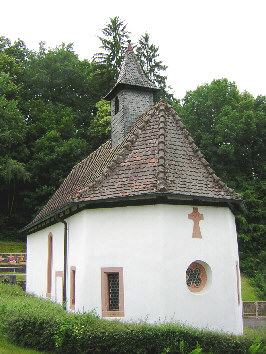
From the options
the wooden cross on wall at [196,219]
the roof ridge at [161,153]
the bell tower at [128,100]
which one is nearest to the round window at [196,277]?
the wooden cross on wall at [196,219]

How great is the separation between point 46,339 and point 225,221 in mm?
6283

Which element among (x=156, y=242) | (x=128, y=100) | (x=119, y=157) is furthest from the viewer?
(x=128, y=100)

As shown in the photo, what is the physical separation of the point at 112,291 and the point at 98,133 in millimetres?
27861

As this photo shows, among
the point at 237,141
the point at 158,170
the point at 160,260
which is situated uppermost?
the point at 237,141

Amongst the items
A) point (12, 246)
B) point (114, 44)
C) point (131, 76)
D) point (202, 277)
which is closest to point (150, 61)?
point (114, 44)

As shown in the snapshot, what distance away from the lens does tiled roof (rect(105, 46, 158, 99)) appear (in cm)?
1702

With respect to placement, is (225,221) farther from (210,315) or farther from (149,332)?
(149,332)

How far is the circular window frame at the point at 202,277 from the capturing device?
462 inches

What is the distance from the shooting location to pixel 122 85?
16875mm

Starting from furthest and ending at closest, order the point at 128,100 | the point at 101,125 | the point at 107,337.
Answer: the point at 101,125, the point at 128,100, the point at 107,337

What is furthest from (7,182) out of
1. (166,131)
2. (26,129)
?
(166,131)

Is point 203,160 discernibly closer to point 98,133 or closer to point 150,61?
point 98,133

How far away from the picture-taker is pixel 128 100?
1697 cm

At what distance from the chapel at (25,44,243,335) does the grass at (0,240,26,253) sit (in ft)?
66.0
